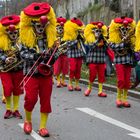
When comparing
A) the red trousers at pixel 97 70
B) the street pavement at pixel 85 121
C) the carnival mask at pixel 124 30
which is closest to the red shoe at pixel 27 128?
the street pavement at pixel 85 121

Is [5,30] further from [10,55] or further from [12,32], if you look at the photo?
[10,55]

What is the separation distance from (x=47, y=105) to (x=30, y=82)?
1.50ft

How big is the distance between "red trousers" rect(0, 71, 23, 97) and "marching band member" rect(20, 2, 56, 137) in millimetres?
1573

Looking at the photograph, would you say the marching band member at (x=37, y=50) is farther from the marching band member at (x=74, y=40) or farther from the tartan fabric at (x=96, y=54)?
the marching band member at (x=74, y=40)

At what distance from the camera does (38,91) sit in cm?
809

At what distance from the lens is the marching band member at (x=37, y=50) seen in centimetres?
793

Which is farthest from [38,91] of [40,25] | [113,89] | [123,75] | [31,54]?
[113,89]

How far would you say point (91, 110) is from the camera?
10.8 metres

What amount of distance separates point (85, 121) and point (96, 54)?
129 inches

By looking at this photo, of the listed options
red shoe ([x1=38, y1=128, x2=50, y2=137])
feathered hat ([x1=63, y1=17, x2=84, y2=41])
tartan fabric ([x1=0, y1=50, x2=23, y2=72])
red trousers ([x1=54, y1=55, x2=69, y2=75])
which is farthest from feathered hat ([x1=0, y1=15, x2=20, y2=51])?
red trousers ([x1=54, y1=55, x2=69, y2=75])

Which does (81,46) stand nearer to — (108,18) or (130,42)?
(130,42)

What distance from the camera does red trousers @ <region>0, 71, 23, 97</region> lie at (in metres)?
9.59

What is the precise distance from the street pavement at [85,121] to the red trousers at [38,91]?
50 cm

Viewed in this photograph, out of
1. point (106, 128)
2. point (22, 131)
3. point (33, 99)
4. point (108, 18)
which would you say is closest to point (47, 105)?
point (33, 99)
